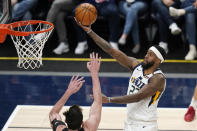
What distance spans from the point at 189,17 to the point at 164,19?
18.1 inches

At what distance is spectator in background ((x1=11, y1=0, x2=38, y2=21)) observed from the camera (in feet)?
24.1

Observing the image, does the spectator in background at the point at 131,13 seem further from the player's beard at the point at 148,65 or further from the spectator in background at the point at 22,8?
the player's beard at the point at 148,65

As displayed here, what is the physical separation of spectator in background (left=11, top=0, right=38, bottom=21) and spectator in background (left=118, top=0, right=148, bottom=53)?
66.8 inches

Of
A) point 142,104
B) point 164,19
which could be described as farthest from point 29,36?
point 164,19

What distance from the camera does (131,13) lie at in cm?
768

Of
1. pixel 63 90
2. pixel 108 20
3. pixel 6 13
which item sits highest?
pixel 6 13

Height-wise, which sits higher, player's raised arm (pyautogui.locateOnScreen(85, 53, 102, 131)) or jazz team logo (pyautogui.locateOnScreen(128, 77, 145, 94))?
player's raised arm (pyautogui.locateOnScreen(85, 53, 102, 131))

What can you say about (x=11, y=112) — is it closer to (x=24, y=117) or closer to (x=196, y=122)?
(x=24, y=117)

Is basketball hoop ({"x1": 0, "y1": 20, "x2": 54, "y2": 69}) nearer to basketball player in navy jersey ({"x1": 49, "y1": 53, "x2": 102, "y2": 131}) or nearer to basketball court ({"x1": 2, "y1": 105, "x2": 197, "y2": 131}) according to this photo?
basketball court ({"x1": 2, "y1": 105, "x2": 197, "y2": 131})

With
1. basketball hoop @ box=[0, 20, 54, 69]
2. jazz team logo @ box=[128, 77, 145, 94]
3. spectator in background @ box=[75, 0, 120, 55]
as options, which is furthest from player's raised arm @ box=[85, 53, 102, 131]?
spectator in background @ box=[75, 0, 120, 55]

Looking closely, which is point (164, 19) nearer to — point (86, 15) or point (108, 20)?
point (108, 20)

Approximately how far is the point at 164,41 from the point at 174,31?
0.54 m


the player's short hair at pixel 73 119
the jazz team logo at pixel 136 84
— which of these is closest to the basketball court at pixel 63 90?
the jazz team logo at pixel 136 84

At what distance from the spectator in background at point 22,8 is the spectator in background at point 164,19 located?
7.54 feet
